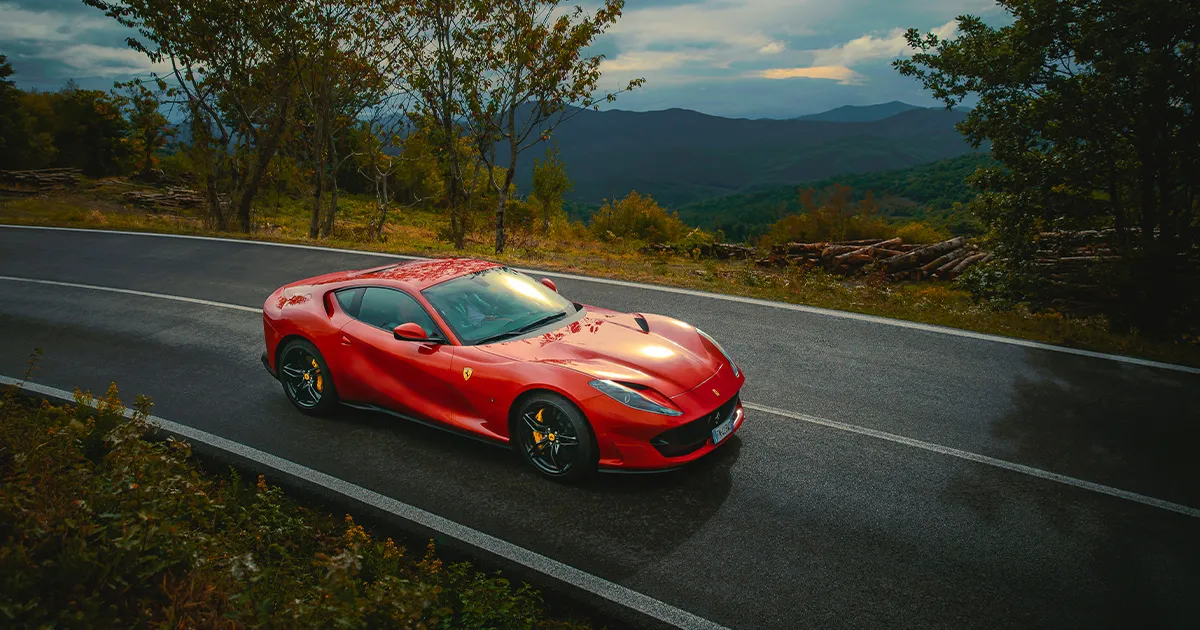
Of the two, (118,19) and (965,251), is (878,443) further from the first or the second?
(118,19)

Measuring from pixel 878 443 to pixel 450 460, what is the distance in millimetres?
3518

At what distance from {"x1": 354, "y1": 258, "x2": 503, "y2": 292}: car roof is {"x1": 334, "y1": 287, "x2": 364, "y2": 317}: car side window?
208 mm

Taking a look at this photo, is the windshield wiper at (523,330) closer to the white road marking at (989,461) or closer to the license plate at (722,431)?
the license plate at (722,431)

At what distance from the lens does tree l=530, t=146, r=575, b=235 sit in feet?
208

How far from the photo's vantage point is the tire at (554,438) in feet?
16.4

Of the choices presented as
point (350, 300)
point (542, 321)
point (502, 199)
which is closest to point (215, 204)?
point (502, 199)

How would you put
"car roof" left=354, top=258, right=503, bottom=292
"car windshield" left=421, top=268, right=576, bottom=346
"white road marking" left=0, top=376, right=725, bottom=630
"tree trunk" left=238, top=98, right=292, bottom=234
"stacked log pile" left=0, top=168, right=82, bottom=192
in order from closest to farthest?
"white road marking" left=0, top=376, right=725, bottom=630
"car windshield" left=421, top=268, right=576, bottom=346
"car roof" left=354, top=258, right=503, bottom=292
"tree trunk" left=238, top=98, right=292, bottom=234
"stacked log pile" left=0, top=168, right=82, bottom=192

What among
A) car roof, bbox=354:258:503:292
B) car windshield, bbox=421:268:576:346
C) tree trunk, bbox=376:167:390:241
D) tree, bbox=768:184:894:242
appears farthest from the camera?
tree, bbox=768:184:894:242

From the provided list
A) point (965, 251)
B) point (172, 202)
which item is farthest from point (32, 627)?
point (172, 202)

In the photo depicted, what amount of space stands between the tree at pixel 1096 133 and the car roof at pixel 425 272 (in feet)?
27.7

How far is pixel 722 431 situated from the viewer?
210 inches

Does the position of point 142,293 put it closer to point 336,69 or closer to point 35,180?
point 336,69

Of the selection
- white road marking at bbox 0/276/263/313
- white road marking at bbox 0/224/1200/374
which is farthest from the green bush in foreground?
white road marking at bbox 0/224/1200/374

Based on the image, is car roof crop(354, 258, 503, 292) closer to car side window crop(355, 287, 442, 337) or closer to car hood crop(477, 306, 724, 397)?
car side window crop(355, 287, 442, 337)
